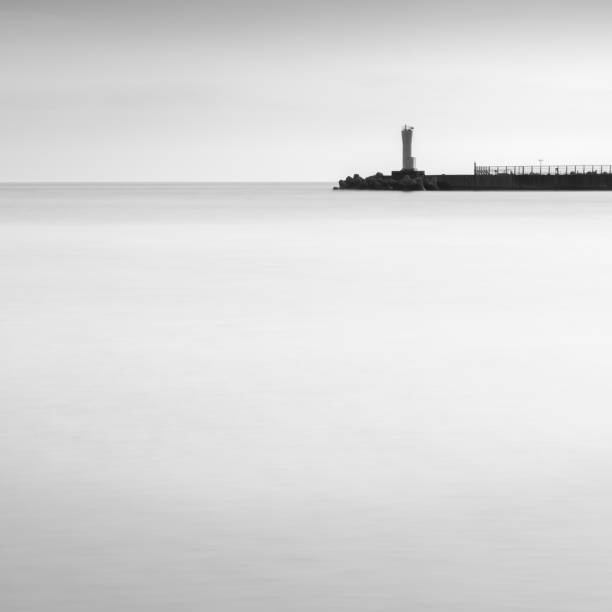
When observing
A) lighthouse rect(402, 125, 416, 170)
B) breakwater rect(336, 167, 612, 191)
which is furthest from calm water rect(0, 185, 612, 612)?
breakwater rect(336, 167, 612, 191)

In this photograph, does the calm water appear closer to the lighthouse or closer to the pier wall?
the lighthouse

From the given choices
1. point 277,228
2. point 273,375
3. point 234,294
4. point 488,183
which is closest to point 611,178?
point 488,183

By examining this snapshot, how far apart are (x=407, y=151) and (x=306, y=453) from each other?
101 m

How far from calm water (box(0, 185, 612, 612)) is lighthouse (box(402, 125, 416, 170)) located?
275 feet

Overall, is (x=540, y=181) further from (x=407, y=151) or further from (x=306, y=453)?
(x=306, y=453)

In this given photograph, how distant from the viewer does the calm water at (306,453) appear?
178 inches

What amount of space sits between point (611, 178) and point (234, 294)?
96.6m

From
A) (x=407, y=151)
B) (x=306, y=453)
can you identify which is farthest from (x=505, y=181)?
(x=306, y=453)

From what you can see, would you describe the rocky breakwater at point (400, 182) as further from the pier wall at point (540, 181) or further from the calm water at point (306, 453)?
the calm water at point (306, 453)

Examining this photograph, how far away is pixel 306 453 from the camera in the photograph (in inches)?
271

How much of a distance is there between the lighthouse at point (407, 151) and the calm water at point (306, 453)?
275 feet

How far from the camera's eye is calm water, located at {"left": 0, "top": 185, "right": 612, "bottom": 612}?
14.9ft

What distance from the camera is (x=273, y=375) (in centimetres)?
999

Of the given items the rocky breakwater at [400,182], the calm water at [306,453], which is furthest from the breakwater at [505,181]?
the calm water at [306,453]
